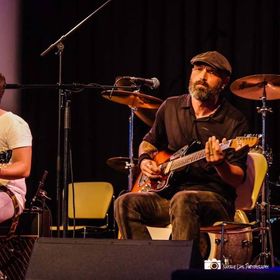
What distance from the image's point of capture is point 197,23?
7117 millimetres

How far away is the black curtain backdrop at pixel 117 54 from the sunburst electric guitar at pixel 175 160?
9.20 ft

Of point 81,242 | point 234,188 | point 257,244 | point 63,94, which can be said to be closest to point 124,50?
point 257,244

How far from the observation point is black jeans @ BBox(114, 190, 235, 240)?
3775 mm

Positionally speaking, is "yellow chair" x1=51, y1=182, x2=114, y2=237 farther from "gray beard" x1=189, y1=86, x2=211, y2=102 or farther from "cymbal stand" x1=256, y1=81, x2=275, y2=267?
"gray beard" x1=189, y1=86, x2=211, y2=102

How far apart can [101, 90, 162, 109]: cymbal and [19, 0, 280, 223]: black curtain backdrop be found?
1.28 m

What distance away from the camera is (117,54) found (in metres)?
7.48

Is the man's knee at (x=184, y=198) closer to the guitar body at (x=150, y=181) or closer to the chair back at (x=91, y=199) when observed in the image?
the guitar body at (x=150, y=181)

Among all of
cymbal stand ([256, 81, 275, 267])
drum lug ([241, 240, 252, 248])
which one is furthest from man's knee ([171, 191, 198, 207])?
cymbal stand ([256, 81, 275, 267])

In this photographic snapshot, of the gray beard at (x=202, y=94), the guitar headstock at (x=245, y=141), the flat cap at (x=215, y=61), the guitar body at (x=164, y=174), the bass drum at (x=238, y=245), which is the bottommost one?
the bass drum at (x=238, y=245)

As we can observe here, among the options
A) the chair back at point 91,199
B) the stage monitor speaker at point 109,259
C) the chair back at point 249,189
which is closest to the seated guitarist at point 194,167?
the chair back at point 249,189

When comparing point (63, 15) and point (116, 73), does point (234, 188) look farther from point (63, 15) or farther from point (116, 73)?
point (63, 15)

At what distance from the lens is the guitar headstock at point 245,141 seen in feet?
12.5

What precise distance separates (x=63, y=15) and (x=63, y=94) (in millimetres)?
3536

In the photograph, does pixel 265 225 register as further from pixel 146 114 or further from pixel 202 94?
pixel 202 94
